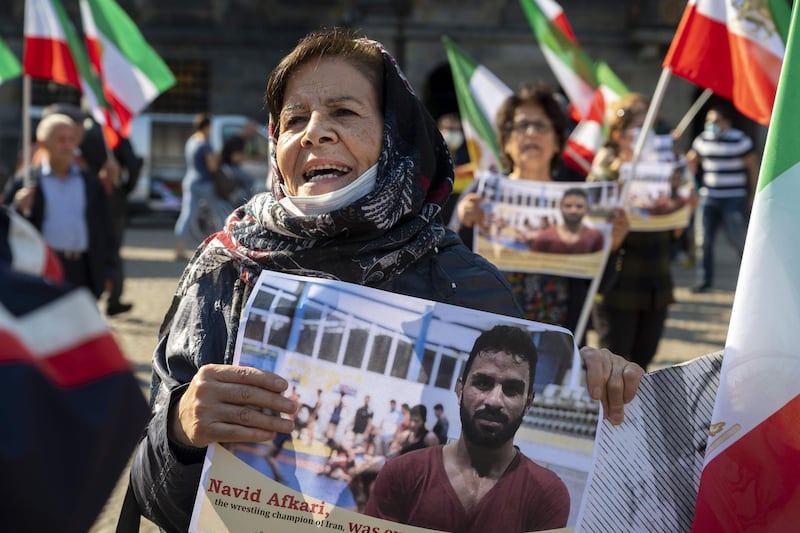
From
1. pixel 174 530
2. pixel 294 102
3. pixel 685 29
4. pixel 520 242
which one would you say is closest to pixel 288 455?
pixel 174 530

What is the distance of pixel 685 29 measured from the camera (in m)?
4.98

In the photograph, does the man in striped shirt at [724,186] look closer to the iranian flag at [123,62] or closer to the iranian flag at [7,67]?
the iranian flag at [123,62]

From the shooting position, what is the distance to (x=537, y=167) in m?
5.09

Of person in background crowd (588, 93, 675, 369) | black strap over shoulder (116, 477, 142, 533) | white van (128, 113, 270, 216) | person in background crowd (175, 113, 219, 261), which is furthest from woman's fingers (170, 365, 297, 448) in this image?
white van (128, 113, 270, 216)

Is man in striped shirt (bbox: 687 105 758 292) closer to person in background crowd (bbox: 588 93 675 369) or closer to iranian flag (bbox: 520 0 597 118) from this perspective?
iranian flag (bbox: 520 0 597 118)

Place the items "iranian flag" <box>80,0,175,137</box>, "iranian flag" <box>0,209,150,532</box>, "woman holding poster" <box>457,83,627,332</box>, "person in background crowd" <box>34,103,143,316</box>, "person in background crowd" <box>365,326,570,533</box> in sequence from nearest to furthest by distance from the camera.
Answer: "iranian flag" <box>0,209,150,532</box>, "person in background crowd" <box>365,326,570,533</box>, "woman holding poster" <box>457,83,627,332</box>, "iranian flag" <box>80,0,175,137</box>, "person in background crowd" <box>34,103,143,316</box>

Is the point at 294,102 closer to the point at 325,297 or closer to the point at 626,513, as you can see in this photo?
the point at 325,297

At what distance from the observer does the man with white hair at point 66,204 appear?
766cm

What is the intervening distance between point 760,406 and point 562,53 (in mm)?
5885

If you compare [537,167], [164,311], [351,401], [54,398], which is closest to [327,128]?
[351,401]

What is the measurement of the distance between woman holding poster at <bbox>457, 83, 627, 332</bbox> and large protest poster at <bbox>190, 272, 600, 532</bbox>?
2815 mm

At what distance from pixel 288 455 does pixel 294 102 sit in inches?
30.8

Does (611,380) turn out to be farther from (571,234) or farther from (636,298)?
(636,298)

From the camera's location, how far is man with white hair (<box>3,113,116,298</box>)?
302 inches
